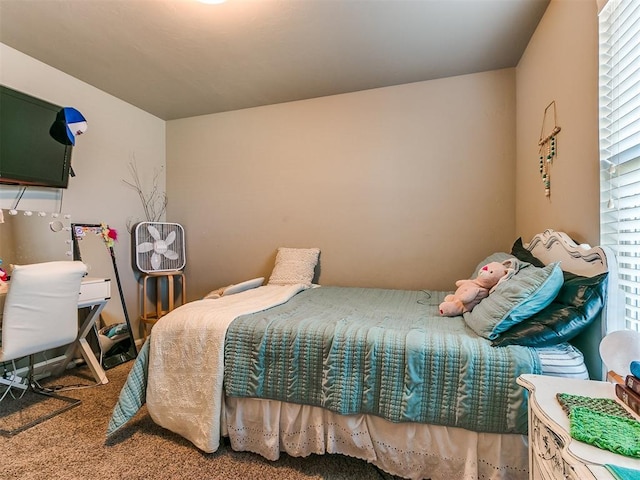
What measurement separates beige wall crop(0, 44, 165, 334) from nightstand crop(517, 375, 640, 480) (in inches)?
129

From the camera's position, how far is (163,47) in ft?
7.65

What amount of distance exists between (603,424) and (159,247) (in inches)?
138

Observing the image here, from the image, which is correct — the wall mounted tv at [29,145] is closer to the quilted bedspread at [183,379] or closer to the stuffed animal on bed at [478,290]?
the quilted bedspread at [183,379]

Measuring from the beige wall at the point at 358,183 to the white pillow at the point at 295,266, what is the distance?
0.17 m

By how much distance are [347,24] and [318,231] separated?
1.72 meters

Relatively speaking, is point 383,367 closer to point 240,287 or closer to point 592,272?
point 592,272

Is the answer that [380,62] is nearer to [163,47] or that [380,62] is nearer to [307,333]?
[163,47]

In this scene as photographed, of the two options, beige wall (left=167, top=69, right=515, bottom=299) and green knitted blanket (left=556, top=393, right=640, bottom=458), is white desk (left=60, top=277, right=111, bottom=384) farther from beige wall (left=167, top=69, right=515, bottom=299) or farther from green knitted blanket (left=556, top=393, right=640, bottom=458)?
green knitted blanket (left=556, top=393, right=640, bottom=458)

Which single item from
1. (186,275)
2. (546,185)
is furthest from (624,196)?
(186,275)

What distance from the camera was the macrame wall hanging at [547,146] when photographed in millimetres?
1878

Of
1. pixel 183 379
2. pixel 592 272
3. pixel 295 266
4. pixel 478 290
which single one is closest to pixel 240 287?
pixel 295 266

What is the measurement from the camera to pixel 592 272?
1.32 m

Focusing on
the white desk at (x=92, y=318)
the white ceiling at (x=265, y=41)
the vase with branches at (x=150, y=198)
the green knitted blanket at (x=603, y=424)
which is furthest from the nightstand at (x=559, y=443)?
the vase with branches at (x=150, y=198)

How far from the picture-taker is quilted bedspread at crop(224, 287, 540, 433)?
50.6 inches
